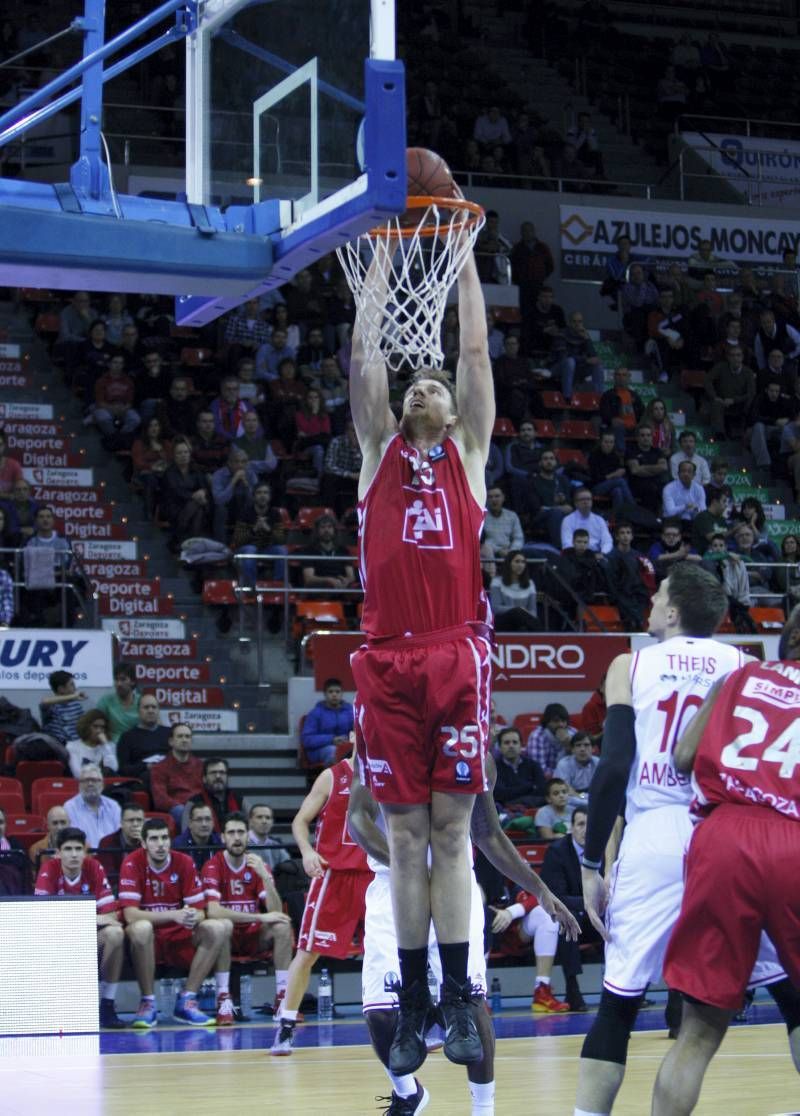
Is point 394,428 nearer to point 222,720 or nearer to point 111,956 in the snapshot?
point 111,956

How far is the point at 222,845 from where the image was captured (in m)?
13.6

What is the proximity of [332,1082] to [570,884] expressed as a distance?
443 centimetres

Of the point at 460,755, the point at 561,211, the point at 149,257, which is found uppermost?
the point at 561,211

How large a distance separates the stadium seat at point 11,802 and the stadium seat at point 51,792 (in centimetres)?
14

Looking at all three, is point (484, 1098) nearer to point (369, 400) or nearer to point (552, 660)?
point (369, 400)

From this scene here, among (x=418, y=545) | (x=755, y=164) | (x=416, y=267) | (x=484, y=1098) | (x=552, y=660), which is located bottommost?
(x=484, y=1098)

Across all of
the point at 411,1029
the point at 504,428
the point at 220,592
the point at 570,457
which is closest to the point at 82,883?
the point at 220,592

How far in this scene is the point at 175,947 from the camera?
1295 centimetres

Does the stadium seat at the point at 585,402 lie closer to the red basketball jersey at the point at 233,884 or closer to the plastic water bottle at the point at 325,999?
the red basketball jersey at the point at 233,884

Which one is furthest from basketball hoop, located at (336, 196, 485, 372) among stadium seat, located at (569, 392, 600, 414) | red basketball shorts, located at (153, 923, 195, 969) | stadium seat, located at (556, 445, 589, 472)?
stadium seat, located at (569, 392, 600, 414)

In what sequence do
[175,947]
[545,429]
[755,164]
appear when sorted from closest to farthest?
1. [175,947]
2. [545,429]
3. [755,164]

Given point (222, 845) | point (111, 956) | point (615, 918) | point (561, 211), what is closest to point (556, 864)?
point (222, 845)

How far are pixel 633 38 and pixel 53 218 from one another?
920 inches

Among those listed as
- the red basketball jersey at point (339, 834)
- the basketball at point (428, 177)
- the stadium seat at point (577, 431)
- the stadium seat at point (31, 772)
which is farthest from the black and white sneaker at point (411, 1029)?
the stadium seat at point (577, 431)
